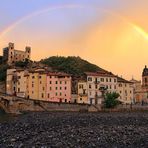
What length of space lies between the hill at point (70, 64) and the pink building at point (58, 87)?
26095mm

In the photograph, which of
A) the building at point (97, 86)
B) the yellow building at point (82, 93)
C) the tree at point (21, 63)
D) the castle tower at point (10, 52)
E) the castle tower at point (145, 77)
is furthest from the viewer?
the castle tower at point (145, 77)

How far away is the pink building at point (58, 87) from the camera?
124375 mm

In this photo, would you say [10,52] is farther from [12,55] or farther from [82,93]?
[82,93]

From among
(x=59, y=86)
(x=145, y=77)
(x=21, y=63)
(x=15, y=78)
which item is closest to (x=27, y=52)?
(x=21, y=63)

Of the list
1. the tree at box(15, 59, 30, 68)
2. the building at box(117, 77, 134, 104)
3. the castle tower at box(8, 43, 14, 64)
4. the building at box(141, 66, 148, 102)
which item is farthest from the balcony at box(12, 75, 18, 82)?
the building at box(141, 66, 148, 102)

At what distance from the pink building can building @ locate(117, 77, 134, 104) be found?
872 inches

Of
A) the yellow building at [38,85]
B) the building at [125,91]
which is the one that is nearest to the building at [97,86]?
the building at [125,91]

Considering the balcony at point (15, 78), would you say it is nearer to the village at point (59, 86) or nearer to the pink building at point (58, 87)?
the village at point (59, 86)

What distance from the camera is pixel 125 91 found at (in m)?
144

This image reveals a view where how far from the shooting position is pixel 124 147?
31.3 metres

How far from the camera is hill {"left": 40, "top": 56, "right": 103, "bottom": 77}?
158625 mm

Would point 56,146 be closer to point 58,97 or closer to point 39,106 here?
point 39,106

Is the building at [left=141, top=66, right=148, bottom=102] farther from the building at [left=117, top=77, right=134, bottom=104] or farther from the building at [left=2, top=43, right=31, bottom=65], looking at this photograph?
the building at [left=2, top=43, right=31, bottom=65]

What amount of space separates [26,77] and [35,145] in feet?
308
